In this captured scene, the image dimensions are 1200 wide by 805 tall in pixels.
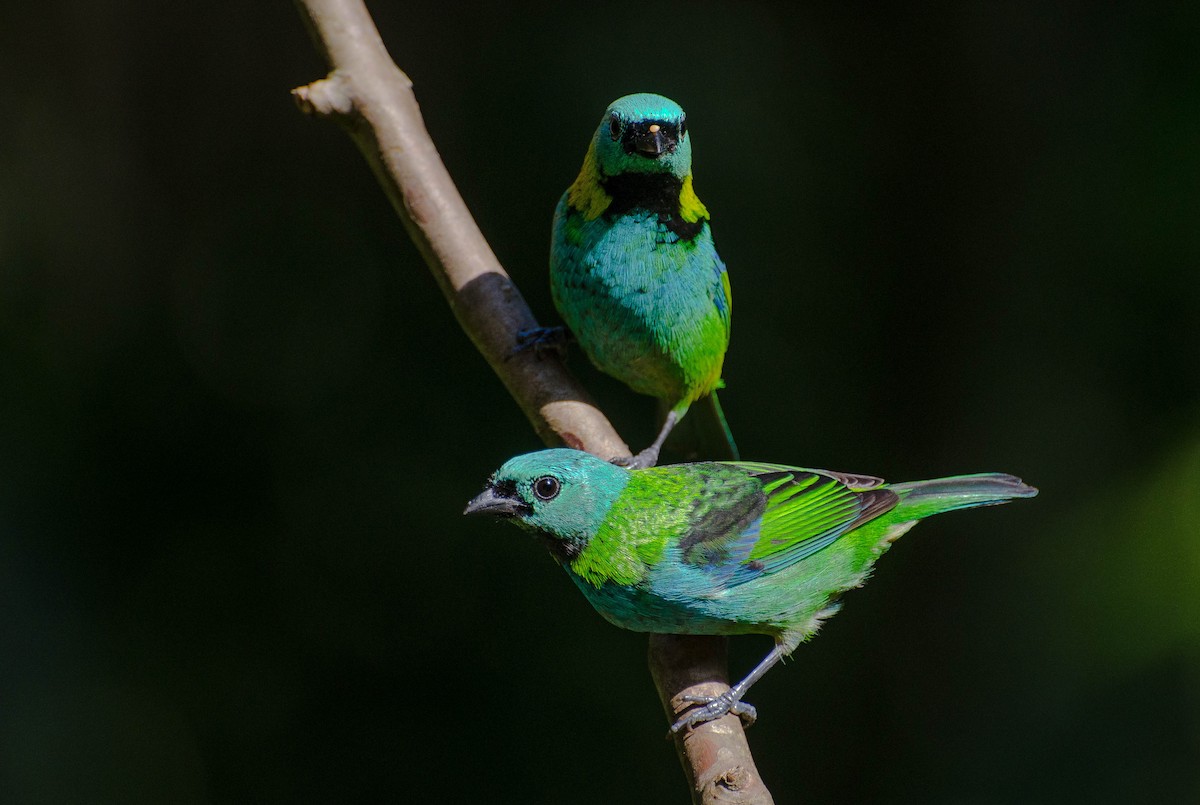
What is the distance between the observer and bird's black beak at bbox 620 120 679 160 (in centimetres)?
292

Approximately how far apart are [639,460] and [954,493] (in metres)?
0.84

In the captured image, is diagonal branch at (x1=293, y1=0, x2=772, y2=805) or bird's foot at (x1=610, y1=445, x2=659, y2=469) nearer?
bird's foot at (x1=610, y1=445, x2=659, y2=469)

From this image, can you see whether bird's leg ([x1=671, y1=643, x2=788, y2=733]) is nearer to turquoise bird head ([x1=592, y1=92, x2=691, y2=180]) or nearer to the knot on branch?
turquoise bird head ([x1=592, y1=92, x2=691, y2=180])

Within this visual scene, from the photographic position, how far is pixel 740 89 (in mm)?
4980

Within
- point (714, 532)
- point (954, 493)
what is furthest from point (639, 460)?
point (954, 493)

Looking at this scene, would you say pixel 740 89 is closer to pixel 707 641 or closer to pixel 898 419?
pixel 898 419

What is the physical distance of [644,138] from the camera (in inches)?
115

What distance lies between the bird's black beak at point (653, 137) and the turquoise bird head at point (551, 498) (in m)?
0.85

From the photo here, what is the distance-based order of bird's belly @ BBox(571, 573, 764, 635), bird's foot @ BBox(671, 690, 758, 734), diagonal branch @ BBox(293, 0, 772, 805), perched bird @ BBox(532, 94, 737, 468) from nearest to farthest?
bird's foot @ BBox(671, 690, 758, 734)
bird's belly @ BBox(571, 573, 764, 635)
diagonal branch @ BBox(293, 0, 772, 805)
perched bird @ BBox(532, 94, 737, 468)

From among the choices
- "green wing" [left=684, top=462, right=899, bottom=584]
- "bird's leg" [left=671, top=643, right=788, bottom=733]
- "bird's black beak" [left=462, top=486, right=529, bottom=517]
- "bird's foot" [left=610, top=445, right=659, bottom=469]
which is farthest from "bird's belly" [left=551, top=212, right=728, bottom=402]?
"bird's leg" [left=671, top=643, right=788, bottom=733]

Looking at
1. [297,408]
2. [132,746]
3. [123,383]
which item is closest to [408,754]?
[132,746]

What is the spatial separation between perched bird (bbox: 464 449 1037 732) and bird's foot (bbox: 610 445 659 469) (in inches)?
4.9

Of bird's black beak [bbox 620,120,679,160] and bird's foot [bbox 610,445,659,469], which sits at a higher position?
bird's black beak [bbox 620,120,679,160]

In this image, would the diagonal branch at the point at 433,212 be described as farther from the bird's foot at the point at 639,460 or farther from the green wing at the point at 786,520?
the green wing at the point at 786,520
